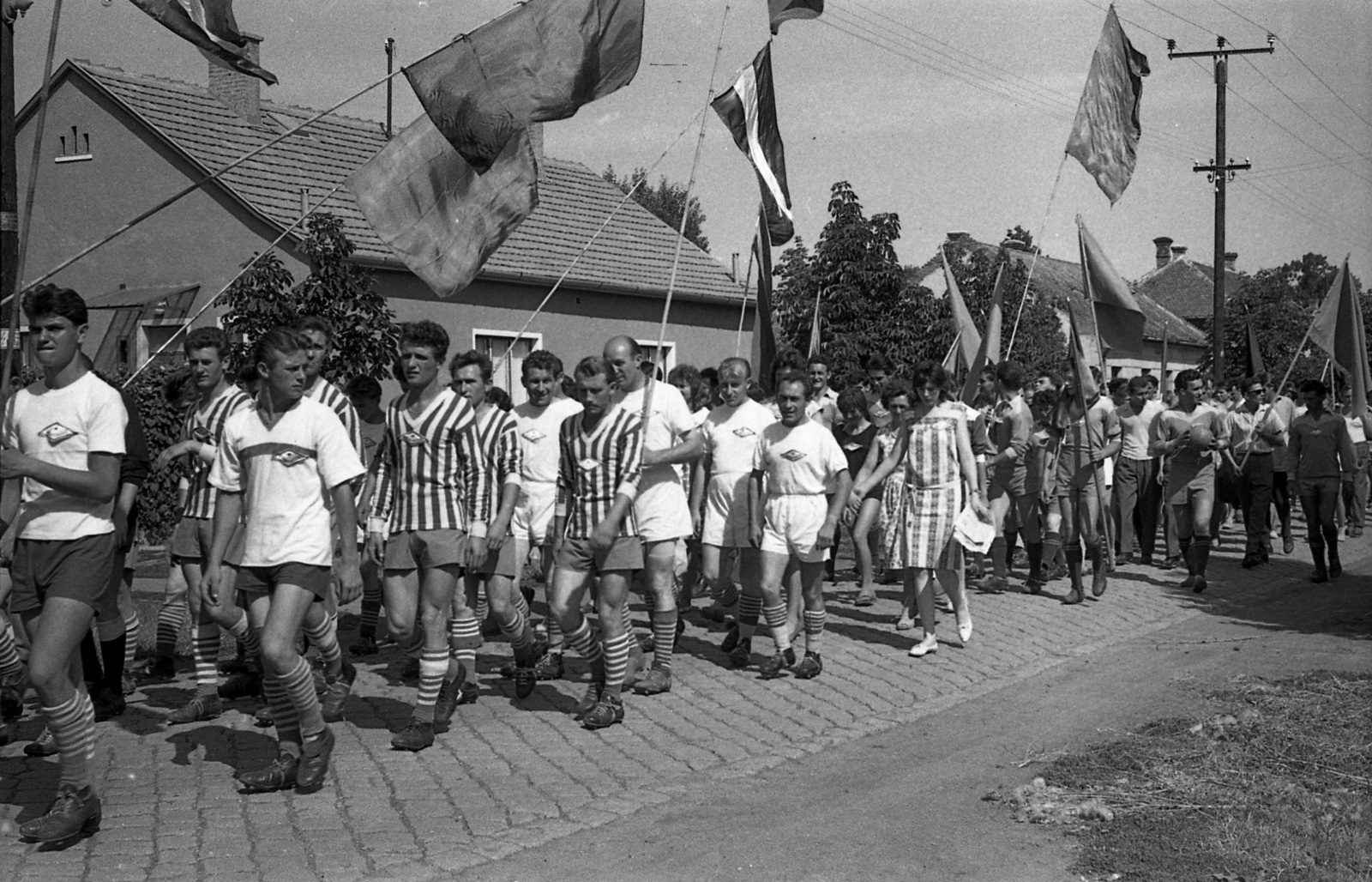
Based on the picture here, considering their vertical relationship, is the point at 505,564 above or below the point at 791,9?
below

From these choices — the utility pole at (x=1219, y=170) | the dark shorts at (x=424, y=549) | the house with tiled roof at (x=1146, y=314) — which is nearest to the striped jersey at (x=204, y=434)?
the dark shorts at (x=424, y=549)

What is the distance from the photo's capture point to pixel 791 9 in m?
10.3

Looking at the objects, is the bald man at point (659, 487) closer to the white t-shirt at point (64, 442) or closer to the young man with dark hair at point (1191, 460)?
the white t-shirt at point (64, 442)

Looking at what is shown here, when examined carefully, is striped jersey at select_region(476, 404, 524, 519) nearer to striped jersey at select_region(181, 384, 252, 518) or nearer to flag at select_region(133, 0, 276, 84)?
striped jersey at select_region(181, 384, 252, 518)

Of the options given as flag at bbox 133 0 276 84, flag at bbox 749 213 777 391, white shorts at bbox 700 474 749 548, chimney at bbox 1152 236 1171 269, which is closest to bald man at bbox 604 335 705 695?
white shorts at bbox 700 474 749 548

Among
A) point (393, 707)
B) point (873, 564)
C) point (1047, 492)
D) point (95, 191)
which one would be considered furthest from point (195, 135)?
point (393, 707)

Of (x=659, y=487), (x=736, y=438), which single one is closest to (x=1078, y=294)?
(x=736, y=438)

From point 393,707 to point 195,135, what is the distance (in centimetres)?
1832

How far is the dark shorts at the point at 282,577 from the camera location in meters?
6.08

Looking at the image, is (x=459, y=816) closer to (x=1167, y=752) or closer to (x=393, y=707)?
(x=393, y=707)

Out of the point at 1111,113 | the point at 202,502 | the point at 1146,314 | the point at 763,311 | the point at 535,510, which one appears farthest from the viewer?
the point at 1146,314

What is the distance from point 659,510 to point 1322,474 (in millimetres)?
8710

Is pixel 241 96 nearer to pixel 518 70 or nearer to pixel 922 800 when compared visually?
pixel 518 70

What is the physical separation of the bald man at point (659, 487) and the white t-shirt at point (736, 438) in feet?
3.49
